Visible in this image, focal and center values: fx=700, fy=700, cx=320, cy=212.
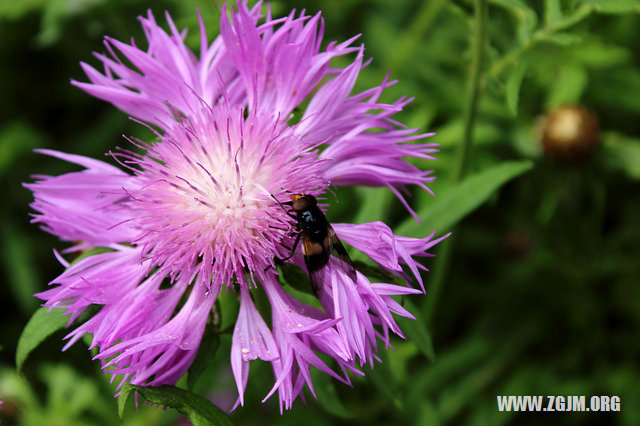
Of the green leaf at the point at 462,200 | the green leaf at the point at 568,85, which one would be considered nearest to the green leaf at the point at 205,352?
the green leaf at the point at 462,200

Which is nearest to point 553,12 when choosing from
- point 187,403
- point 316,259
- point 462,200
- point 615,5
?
point 615,5

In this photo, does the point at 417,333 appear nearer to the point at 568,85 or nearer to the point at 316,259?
the point at 316,259

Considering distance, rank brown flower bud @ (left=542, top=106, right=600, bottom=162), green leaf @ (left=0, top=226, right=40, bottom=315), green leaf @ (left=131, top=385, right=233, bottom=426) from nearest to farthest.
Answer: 1. green leaf @ (left=131, top=385, right=233, bottom=426)
2. brown flower bud @ (left=542, top=106, right=600, bottom=162)
3. green leaf @ (left=0, top=226, right=40, bottom=315)

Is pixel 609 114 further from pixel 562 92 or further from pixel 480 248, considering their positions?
pixel 480 248

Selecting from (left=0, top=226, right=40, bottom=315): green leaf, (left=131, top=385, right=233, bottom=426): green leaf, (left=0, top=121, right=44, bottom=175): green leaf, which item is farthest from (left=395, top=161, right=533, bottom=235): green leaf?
(left=0, top=121, right=44, bottom=175): green leaf

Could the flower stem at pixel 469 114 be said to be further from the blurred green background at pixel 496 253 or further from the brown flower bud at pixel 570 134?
the brown flower bud at pixel 570 134

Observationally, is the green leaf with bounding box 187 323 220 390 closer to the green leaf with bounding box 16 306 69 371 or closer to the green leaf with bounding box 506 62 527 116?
the green leaf with bounding box 16 306 69 371
